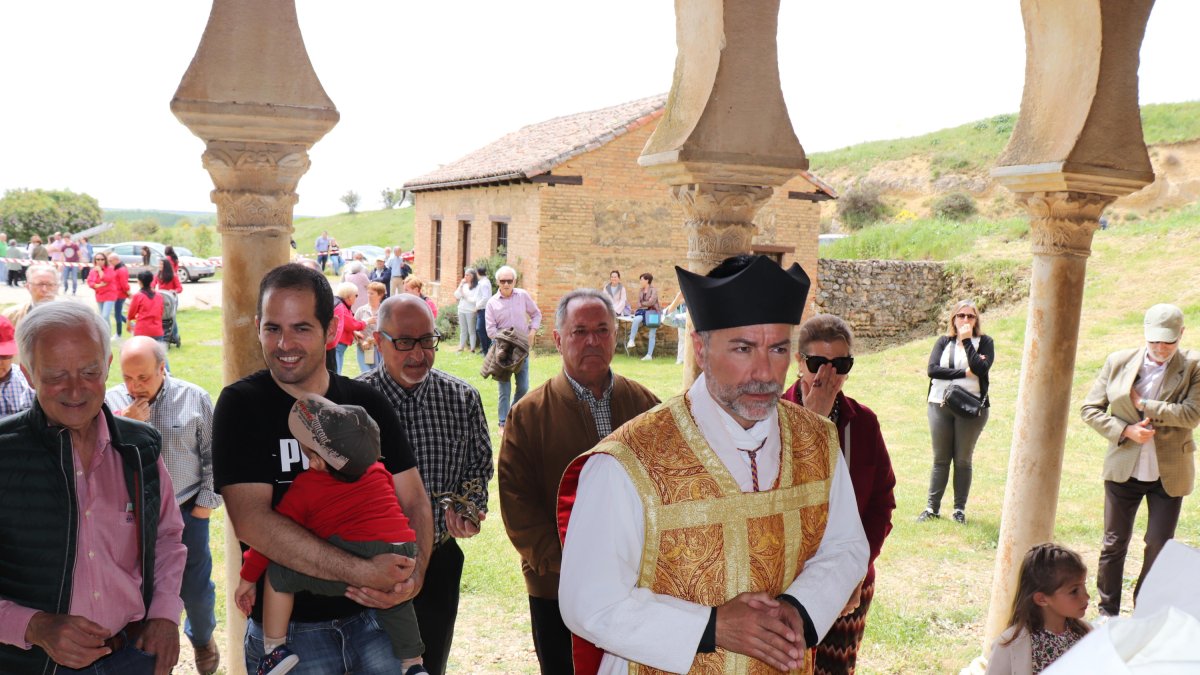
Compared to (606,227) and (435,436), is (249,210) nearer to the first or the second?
(435,436)

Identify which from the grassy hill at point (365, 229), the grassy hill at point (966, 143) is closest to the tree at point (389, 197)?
the grassy hill at point (365, 229)

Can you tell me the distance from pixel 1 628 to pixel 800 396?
2.81 metres

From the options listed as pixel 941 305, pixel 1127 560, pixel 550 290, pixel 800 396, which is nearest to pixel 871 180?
pixel 941 305

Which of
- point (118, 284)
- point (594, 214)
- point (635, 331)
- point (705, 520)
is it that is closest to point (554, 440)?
point (705, 520)

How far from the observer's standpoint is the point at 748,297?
2.24 m

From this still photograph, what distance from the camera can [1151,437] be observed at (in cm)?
524

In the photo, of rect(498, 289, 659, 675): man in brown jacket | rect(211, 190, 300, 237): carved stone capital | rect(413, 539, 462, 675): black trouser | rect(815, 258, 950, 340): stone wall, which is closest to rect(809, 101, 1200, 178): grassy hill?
rect(815, 258, 950, 340): stone wall

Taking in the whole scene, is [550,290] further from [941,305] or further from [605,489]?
[605,489]

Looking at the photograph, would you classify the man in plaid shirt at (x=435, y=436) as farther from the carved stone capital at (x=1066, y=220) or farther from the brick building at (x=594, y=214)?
the brick building at (x=594, y=214)

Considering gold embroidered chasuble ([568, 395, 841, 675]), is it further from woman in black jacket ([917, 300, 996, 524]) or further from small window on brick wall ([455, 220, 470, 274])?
small window on brick wall ([455, 220, 470, 274])

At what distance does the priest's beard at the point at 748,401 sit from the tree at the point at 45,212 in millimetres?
50406

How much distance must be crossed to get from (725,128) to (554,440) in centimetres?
160

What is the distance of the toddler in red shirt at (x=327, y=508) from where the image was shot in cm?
239

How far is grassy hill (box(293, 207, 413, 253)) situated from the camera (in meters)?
54.8
